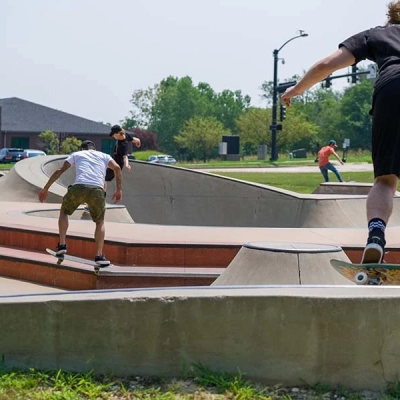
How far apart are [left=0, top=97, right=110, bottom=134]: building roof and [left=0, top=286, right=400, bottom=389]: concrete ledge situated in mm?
68159

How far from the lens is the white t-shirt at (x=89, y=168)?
7.30 meters

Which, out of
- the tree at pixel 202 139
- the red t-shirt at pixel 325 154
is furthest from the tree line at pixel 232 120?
the red t-shirt at pixel 325 154

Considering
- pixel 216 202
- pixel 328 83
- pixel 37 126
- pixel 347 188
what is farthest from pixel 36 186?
pixel 37 126

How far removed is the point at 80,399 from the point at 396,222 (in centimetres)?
1200

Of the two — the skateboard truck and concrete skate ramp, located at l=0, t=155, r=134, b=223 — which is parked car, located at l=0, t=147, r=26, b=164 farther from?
the skateboard truck

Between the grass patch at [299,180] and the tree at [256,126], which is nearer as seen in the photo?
the grass patch at [299,180]

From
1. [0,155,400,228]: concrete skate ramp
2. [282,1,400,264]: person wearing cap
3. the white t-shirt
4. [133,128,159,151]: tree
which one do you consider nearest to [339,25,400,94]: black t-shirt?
[282,1,400,264]: person wearing cap

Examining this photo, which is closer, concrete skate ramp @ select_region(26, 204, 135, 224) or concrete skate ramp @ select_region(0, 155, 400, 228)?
concrete skate ramp @ select_region(26, 204, 135, 224)

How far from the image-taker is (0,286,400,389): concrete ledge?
352 centimetres

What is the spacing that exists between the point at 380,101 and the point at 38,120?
234ft

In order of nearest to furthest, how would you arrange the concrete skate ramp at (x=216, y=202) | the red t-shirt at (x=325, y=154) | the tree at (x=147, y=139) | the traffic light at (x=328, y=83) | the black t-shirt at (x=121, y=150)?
the black t-shirt at (x=121, y=150), the concrete skate ramp at (x=216, y=202), the red t-shirt at (x=325, y=154), the traffic light at (x=328, y=83), the tree at (x=147, y=139)

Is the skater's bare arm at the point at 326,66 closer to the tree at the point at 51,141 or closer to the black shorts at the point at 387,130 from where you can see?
the black shorts at the point at 387,130

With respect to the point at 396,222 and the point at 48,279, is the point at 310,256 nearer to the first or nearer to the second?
the point at 48,279

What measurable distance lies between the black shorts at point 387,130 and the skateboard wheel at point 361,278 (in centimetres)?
59
